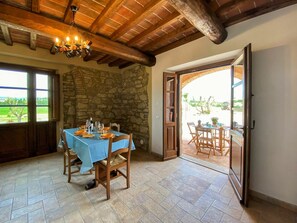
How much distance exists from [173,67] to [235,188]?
8.74 feet

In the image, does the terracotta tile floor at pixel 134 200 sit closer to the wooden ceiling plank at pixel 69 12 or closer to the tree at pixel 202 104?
the wooden ceiling plank at pixel 69 12

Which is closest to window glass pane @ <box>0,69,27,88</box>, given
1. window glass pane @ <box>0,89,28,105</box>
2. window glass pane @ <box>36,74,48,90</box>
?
window glass pane @ <box>0,89,28,105</box>

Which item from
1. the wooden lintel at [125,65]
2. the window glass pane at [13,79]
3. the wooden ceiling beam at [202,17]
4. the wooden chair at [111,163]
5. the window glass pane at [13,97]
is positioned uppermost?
the wooden lintel at [125,65]

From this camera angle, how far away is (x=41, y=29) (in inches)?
79.8

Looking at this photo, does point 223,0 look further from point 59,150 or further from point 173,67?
point 59,150

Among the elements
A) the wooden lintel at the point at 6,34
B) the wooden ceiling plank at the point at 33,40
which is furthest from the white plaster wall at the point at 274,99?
the wooden lintel at the point at 6,34

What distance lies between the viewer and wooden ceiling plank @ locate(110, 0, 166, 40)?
1.82 m

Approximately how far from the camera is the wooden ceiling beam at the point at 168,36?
2.39 meters

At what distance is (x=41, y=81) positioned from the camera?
3684 mm

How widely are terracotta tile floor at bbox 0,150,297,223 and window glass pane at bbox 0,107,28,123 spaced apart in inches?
46.0

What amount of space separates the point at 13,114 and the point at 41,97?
71 cm

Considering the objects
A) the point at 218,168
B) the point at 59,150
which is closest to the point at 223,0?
the point at 218,168

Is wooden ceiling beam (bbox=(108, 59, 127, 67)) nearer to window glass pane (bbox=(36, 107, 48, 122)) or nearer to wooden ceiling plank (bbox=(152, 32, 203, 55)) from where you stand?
wooden ceiling plank (bbox=(152, 32, 203, 55))

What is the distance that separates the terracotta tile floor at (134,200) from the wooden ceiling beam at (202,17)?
247 centimetres
